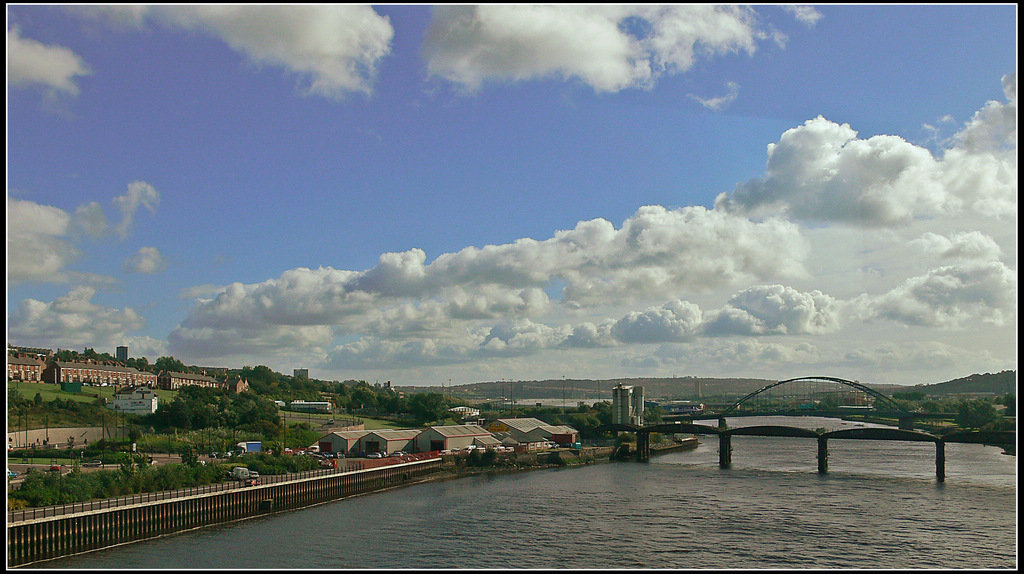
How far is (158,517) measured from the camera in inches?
2031

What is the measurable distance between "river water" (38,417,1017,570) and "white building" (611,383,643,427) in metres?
78.2

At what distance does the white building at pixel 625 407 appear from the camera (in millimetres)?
163325

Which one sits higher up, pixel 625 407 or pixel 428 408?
pixel 428 408

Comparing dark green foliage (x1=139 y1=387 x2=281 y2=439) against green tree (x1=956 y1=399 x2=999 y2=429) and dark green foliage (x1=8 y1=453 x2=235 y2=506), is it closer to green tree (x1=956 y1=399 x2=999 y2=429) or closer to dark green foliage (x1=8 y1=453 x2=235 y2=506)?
dark green foliage (x1=8 y1=453 x2=235 y2=506)

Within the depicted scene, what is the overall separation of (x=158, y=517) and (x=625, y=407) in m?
123

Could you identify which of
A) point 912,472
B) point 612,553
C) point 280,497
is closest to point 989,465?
point 912,472

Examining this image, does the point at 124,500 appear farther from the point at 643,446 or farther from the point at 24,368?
the point at 24,368

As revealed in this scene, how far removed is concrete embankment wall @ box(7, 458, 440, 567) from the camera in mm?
43188

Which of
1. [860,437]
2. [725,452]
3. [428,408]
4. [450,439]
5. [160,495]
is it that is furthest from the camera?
[428,408]

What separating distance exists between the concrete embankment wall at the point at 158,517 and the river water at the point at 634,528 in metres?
1.65

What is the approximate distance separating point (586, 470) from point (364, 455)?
1071 inches

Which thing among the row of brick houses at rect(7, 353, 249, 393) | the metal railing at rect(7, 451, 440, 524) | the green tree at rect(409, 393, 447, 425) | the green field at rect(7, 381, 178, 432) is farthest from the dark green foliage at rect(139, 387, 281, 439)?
the row of brick houses at rect(7, 353, 249, 393)

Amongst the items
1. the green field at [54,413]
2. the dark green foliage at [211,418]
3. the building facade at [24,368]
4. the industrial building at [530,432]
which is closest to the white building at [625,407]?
the industrial building at [530,432]

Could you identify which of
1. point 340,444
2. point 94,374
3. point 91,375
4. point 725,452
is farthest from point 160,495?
point 94,374
